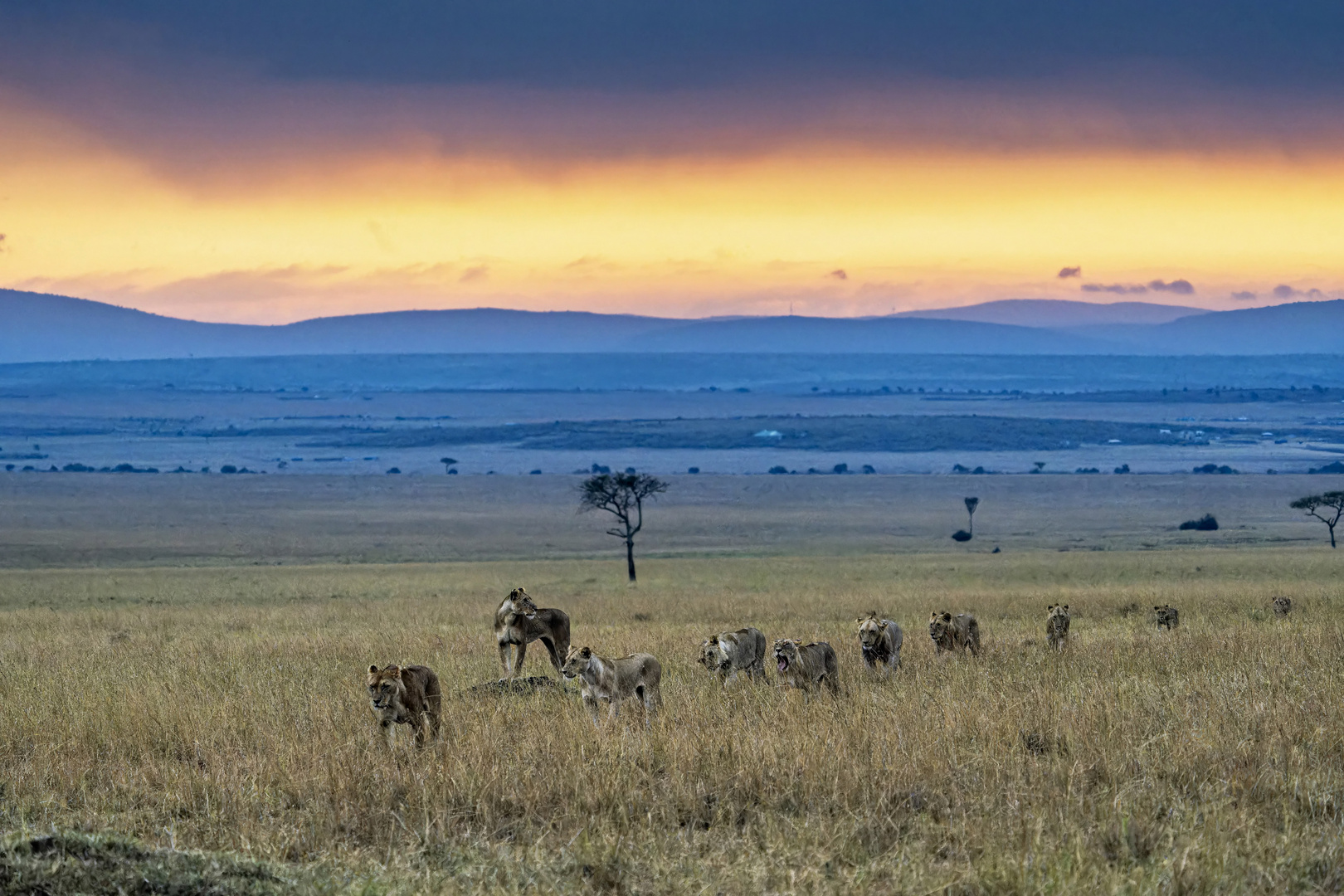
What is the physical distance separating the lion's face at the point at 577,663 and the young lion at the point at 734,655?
234 cm

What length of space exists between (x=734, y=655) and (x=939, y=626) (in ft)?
11.4

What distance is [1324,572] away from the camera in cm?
4162

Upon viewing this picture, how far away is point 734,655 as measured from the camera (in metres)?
13.8

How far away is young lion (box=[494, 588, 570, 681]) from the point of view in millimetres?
15328

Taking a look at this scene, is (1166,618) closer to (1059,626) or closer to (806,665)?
(1059,626)

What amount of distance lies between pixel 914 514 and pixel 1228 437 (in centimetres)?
11582

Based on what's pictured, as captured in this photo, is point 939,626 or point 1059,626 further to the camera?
point 1059,626

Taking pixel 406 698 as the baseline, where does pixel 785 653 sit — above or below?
below

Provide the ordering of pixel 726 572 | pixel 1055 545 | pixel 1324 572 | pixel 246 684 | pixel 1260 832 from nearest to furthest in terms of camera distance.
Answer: pixel 1260 832 < pixel 246 684 < pixel 1324 572 < pixel 726 572 < pixel 1055 545

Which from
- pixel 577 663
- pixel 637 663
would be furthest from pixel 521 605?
pixel 577 663

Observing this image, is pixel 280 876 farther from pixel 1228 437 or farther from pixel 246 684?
pixel 1228 437

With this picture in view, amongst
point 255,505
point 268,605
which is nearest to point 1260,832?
point 268,605

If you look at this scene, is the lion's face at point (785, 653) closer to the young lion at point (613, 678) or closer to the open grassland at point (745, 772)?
the open grassland at point (745, 772)

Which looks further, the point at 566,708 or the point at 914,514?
the point at 914,514
